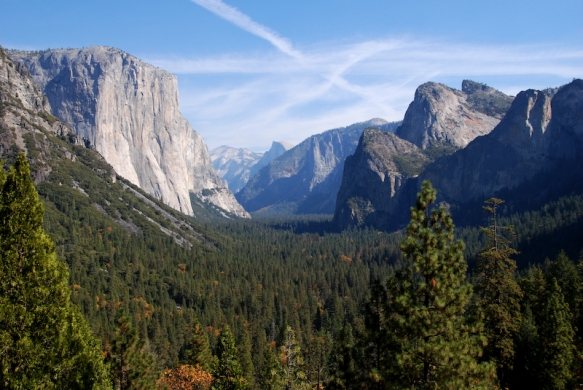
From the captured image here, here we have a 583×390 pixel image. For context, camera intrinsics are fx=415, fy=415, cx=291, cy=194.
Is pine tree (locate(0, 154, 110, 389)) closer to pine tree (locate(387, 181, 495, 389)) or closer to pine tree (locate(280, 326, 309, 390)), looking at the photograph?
pine tree (locate(387, 181, 495, 389))

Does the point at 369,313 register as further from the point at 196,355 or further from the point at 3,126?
the point at 3,126

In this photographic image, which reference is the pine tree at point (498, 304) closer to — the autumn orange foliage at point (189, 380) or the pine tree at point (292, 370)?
the pine tree at point (292, 370)

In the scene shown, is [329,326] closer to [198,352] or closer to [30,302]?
[198,352]

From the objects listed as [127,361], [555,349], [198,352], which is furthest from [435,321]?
[198,352]

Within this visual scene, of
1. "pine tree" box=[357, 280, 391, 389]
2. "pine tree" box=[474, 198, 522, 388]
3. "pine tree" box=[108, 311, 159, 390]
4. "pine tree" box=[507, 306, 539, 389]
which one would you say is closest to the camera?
"pine tree" box=[357, 280, 391, 389]

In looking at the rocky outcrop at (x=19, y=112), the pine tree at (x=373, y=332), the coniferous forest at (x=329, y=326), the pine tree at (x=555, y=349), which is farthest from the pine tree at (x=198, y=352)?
the rocky outcrop at (x=19, y=112)

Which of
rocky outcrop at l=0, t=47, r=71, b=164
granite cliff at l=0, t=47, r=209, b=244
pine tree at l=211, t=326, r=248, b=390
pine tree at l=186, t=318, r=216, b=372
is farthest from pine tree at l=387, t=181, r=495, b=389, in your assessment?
rocky outcrop at l=0, t=47, r=71, b=164

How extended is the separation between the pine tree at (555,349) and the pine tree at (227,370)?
2498 centimetres

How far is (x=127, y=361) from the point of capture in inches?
1144

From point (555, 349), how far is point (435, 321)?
2543cm

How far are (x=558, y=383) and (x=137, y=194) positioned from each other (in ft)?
596

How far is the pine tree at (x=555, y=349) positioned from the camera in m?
33.8

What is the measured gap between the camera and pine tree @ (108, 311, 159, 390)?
95.0 feet

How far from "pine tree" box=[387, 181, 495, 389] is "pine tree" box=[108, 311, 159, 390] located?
20.0 m
